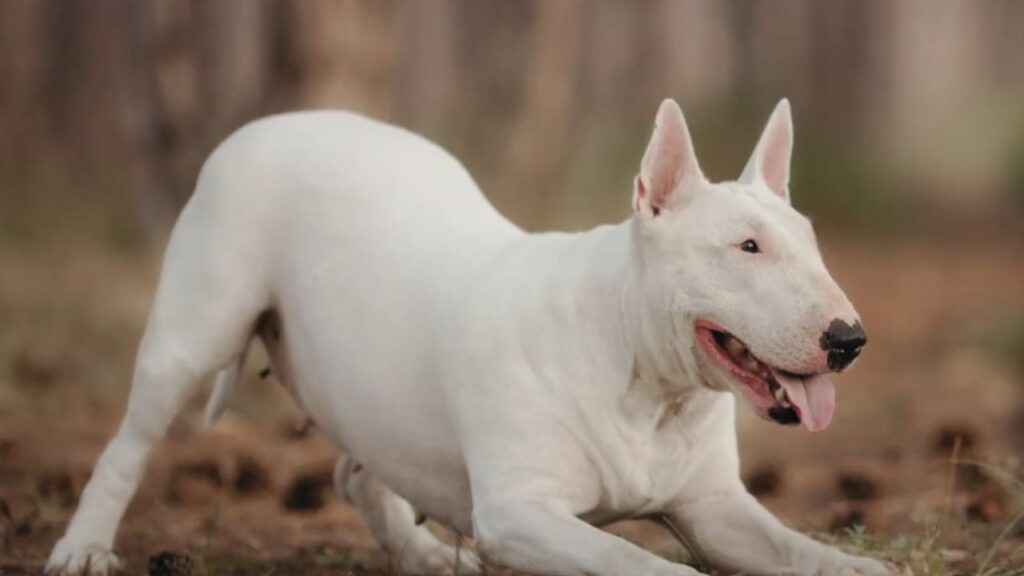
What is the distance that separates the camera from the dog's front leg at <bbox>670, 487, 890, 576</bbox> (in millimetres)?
4738

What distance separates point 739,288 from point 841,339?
0.90 ft

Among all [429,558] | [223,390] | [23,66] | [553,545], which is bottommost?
[23,66]

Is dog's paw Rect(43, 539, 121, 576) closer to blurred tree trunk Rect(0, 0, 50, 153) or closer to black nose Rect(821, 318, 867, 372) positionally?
black nose Rect(821, 318, 867, 372)

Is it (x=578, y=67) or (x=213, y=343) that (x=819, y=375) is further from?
→ (x=578, y=67)

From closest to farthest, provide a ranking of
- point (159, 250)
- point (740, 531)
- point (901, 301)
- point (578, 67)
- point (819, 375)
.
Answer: point (819, 375), point (740, 531), point (159, 250), point (901, 301), point (578, 67)

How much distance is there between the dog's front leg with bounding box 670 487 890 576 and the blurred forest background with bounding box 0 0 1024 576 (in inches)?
11.8

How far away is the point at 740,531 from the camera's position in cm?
484

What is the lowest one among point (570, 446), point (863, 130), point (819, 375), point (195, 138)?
point (863, 130)

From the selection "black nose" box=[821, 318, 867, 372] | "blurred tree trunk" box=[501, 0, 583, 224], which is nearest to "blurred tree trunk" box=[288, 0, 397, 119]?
"blurred tree trunk" box=[501, 0, 583, 224]

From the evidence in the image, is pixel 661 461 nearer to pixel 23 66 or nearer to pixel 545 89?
pixel 545 89

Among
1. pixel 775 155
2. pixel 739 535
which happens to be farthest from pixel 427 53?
pixel 739 535

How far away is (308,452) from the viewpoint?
8.32 metres

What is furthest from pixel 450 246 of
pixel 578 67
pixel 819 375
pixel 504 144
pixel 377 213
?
pixel 578 67

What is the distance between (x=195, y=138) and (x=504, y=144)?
3.20 metres
